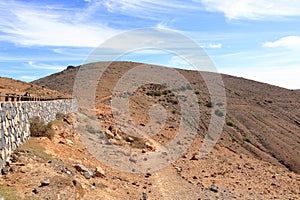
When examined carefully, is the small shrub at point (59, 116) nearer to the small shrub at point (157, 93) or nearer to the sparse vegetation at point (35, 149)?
the sparse vegetation at point (35, 149)

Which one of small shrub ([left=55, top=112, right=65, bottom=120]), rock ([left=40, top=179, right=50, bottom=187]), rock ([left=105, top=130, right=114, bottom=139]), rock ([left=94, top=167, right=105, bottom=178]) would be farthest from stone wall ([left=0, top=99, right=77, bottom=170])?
rock ([left=105, top=130, right=114, bottom=139])

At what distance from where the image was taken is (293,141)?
38125 millimetres

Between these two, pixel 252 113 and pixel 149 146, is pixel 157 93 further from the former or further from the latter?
pixel 149 146

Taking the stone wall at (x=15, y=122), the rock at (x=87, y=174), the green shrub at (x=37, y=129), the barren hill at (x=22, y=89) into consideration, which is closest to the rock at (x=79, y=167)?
the rock at (x=87, y=174)

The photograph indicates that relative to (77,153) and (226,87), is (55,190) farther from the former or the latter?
(226,87)

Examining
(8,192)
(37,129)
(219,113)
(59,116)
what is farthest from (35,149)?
(219,113)

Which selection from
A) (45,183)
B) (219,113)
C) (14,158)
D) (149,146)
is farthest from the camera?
(219,113)

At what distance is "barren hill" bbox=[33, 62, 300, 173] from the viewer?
3206 cm

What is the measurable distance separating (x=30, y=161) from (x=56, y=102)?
8.98m

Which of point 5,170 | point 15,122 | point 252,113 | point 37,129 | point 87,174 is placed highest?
point 15,122

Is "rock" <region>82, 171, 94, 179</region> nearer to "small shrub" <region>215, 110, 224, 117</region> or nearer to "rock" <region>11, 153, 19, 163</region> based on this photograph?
"rock" <region>11, 153, 19, 163</region>

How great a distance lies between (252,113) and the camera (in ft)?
153

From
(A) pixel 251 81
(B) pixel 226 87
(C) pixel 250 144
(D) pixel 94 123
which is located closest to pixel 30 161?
(D) pixel 94 123

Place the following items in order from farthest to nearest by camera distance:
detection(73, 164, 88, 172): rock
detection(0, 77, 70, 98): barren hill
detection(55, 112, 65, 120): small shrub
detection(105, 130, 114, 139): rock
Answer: detection(0, 77, 70, 98): barren hill, detection(55, 112, 65, 120): small shrub, detection(105, 130, 114, 139): rock, detection(73, 164, 88, 172): rock
